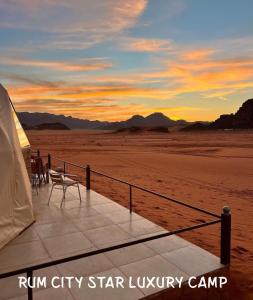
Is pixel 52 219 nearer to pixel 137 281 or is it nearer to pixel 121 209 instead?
pixel 121 209

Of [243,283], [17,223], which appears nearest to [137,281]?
[243,283]

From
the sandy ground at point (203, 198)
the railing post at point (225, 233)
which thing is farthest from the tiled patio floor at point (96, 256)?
the sandy ground at point (203, 198)

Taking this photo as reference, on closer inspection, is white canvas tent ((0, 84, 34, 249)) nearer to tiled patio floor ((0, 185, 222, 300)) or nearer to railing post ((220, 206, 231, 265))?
tiled patio floor ((0, 185, 222, 300))

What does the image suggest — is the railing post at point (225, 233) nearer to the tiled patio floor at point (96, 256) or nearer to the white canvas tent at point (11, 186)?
the tiled patio floor at point (96, 256)

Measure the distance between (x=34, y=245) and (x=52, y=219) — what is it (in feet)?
5.12

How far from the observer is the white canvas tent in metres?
6.25

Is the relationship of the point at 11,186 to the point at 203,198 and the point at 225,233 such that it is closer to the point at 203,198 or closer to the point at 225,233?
the point at 225,233

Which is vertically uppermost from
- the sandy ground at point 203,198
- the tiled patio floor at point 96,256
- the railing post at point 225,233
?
the railing post at point 225,233

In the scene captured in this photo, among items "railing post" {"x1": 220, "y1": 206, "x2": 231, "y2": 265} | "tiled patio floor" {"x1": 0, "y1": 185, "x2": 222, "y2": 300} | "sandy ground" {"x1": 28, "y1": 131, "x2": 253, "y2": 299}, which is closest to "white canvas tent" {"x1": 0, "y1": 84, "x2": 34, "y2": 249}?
"tiled patio floor" {"x1": 0, "y1": 185, "x2": 222, "y2": 300}

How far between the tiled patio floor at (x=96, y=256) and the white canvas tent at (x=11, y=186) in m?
0.26

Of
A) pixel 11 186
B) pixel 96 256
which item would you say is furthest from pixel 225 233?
pixel 11 186

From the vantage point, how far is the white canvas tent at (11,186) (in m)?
6.25

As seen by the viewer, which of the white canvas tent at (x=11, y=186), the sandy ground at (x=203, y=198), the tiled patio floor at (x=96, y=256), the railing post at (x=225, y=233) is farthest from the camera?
the sandy ground at (x=203, y=198)

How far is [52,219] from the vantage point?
7.57 meters
